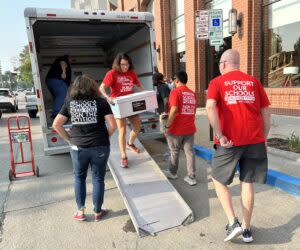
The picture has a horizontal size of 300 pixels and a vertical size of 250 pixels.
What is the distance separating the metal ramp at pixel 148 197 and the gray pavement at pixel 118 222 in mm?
132

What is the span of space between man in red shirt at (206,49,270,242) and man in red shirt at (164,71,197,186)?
1415 millimetres

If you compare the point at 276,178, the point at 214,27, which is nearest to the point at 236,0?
the point at 214,27

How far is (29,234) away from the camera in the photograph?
3.47 metres

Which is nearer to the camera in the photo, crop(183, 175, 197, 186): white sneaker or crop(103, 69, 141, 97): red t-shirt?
crop(183, 175, 197, 186): white sneaker

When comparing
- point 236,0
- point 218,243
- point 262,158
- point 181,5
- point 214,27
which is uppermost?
point 181,5

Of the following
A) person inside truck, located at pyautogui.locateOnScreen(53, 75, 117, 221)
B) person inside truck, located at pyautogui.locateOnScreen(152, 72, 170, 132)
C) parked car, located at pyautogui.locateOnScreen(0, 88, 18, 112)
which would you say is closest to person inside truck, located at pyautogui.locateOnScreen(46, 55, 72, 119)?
person inside truck, located at pyautogui.locateOnScreen(152, 72, 170, 132)

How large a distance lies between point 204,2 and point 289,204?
1000 centimetres

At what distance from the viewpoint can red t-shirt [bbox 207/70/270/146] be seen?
2840mm

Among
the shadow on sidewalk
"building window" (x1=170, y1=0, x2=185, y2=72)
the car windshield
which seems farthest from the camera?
the car windshield

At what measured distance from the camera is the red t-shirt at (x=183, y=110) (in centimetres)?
439

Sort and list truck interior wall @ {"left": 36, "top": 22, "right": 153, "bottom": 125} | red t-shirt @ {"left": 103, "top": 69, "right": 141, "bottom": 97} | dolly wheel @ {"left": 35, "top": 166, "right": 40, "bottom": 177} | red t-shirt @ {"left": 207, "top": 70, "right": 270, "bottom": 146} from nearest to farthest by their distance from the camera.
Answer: red t-shirt @ {"left": 207, "top": 70, "right": 270, "bottom": 146}, red t-shirt @ {"left": 103, "top": 69, "right": 141, "bottom": 97}, dolly wheel @ {"left": 35, "top": 166, "right": 40, "bottom": 177}, truck interior wall @ {"left": 36, "top": 22, "right": 153, "bottom": 125}

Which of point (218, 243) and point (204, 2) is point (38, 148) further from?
point (204, 2)

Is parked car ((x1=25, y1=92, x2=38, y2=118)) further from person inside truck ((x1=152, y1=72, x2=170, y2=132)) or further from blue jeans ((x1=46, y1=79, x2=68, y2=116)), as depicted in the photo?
person inside truck ((x1=152, y1=72, x2=170, y2=132))

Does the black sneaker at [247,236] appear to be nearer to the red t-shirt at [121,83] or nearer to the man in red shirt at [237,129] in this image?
the man in red shirt at [237,129]
